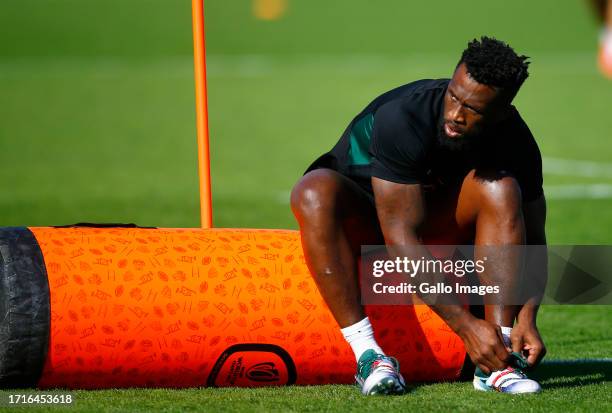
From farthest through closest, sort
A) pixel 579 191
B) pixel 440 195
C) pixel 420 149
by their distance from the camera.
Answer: pixel 579 191
pixel 440 195
pixel 420 149

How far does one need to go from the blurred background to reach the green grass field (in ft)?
0.13

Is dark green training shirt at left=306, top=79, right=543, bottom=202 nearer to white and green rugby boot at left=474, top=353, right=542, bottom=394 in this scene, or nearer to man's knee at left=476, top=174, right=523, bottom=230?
man's knee at left=476, top=174, right=523, bottom=230

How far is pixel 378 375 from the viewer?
3.63 metres

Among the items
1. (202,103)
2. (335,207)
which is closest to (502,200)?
(335,207)

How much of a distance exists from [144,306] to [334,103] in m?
12.9

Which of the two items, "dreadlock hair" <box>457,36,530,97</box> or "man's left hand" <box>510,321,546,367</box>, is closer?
"dreadlock hair" <box>457,36,530,97</box>

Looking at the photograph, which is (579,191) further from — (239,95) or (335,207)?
(239,95)

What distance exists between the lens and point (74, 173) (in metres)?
10.6

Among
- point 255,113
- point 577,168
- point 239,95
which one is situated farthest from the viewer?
point 239,95

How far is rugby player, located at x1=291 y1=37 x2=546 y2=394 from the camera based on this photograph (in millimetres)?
3627

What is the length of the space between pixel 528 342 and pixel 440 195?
0.58 m

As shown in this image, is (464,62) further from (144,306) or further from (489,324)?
(144,306)

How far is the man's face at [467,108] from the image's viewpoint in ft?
11.8

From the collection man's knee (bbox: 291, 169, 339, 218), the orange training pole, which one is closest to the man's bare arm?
man's knee (bbox: 291, 169, 339, 218)
